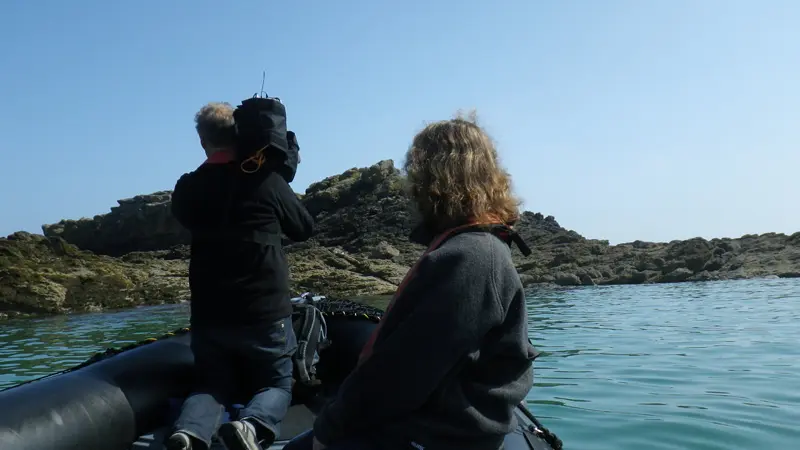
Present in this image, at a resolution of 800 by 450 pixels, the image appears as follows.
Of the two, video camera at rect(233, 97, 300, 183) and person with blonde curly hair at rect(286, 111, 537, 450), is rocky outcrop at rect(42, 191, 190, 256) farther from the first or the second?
person with blonde curly hair at rect(286, 111, 537, 450)

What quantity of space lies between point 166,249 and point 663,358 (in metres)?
27.5

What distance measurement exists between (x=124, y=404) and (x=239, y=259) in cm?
88

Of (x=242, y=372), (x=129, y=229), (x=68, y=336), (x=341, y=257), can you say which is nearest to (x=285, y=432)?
(x=242, y=372)

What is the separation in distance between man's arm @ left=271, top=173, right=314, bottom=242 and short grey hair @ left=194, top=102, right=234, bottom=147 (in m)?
0.29

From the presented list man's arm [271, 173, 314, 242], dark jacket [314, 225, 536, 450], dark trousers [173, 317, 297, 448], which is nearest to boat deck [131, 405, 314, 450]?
dark trousers [173, 317, 297, 448]

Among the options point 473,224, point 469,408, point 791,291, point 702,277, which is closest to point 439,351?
point 469,408

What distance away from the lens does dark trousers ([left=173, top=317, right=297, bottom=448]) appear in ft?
10.6

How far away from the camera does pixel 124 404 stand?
3381 mm

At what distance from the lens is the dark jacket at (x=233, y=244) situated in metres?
3.31

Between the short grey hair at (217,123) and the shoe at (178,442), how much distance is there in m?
1.35

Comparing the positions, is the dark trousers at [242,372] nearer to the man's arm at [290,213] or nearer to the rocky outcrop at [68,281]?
the man's arm at [290,213]

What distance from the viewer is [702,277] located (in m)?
22.1

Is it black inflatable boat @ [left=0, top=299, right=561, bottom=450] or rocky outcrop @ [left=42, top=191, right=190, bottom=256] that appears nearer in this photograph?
black inflatable boat @ [left=0, top=299, right=561, bottom=450]

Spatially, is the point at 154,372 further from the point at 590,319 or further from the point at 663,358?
the point at 590,319
